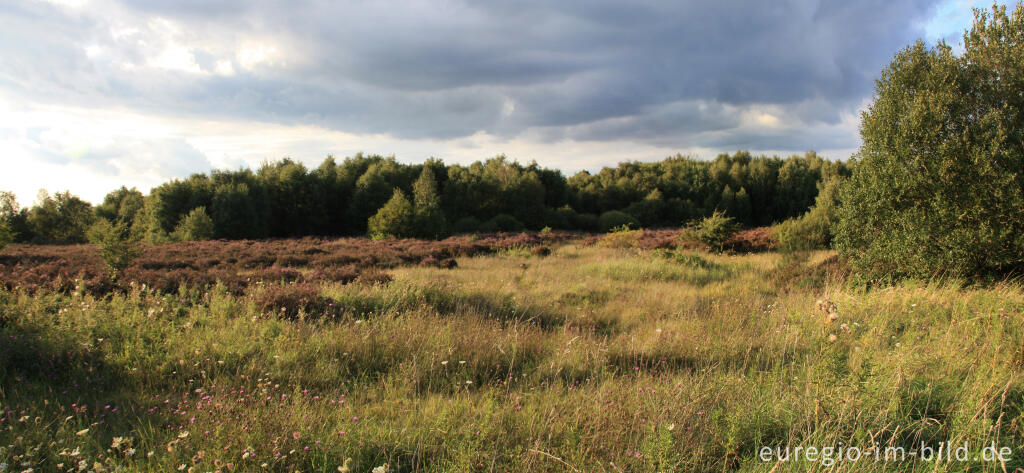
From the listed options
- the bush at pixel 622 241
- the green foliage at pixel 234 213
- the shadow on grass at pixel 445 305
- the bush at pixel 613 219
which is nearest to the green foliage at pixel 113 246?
the shadow on grass at pixel 445 305

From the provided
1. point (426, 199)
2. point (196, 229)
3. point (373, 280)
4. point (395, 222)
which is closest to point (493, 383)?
point (373, 280)

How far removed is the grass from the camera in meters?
3.08

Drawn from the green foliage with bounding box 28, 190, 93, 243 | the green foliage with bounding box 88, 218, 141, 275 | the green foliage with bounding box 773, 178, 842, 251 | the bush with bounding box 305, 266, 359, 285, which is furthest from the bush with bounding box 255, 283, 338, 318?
the green foliage with bounding box 28, 190, 93, 243

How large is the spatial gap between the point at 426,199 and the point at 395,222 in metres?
6.08

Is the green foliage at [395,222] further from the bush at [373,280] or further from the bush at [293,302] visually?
the bush at [293,302]

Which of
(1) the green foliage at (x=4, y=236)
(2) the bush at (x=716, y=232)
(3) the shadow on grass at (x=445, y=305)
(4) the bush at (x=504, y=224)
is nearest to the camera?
(3) the shadow on grass at (x=445, y=305)

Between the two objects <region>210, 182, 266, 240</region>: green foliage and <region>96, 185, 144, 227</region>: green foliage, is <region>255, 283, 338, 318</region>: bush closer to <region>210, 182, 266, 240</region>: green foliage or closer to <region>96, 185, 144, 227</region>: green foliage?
<region>210, 182, 266, 240</region>: green foliage

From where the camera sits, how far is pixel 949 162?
380 inches

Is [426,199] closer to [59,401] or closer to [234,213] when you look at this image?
[234,213]

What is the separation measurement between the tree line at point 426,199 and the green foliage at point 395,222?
0.08 m

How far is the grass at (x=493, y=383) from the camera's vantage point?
121 inches

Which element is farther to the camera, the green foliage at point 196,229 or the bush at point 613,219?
the bush at point 613,219

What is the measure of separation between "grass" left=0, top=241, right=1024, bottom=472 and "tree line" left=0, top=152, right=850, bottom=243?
25920mm

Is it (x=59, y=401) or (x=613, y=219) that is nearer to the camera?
(x=59, y=401)
